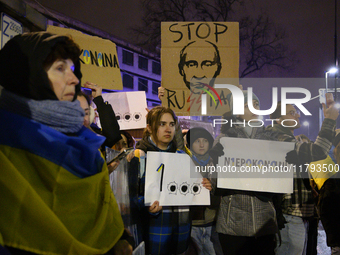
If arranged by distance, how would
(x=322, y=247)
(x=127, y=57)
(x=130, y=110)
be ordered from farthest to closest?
1. (x=127, y=57)
2. (x=322, y=247)
3. (x=130, y=110)

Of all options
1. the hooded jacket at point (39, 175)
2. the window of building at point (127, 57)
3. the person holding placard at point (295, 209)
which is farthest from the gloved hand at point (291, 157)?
the window of building at point (127, 57)

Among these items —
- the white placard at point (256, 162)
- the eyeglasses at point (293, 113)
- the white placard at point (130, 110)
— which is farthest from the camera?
the white placard at point (130, 110)

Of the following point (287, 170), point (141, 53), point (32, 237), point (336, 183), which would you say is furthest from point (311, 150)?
point (141, 53)

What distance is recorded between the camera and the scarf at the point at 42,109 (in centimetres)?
110

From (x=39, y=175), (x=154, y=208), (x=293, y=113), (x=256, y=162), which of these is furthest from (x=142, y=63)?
(x=39, y=175)

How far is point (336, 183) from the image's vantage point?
3.25 m

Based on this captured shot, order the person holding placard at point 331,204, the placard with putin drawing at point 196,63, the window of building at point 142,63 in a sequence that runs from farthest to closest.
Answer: the window of building at point 142,63 < the placard with putin drawing at point 196,63 < the person holding placard at point 331,204

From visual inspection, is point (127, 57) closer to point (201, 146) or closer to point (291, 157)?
point (201, 146)

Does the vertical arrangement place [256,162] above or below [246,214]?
above

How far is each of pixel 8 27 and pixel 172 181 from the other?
186 cm

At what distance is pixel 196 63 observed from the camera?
4.07 m

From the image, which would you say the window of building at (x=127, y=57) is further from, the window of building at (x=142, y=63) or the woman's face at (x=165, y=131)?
the woman's face at (x=165, y=131)

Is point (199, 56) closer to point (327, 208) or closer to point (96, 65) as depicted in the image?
point (96, 65)

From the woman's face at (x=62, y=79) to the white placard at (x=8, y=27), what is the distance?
29.8 inches
